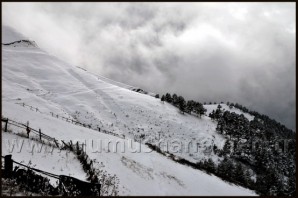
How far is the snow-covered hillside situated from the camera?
27.5m

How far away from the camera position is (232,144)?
10806 cm

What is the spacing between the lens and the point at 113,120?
93562mm

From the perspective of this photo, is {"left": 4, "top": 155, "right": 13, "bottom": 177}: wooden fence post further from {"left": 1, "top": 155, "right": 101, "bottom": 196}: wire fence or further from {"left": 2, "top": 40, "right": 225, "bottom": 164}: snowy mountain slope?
{"left": 2, "top": 40, "right": 225, "bottom": 164}: snowy mountain slope

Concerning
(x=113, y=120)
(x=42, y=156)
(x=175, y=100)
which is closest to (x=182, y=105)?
(x=175, y=100)

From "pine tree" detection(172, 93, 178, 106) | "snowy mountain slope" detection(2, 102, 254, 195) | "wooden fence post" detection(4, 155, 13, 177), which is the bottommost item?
"snowy mountain slope" detection(2, 102, 254, 195)

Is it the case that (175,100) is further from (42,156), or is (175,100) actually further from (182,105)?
(42,156)

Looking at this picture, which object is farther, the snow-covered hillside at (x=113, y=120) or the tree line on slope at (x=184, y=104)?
the tree line on slope at (x=184, y=104)

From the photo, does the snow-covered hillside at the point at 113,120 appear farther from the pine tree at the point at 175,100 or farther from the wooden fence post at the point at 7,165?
the wooden fence post at the point at 7,165

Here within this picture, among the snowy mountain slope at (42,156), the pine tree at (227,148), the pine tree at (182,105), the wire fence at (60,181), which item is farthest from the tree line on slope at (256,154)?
the wire fence at (60,181)

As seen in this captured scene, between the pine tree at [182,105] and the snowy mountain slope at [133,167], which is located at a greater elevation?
the pine tree at [182,105]

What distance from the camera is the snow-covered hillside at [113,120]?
27.5m

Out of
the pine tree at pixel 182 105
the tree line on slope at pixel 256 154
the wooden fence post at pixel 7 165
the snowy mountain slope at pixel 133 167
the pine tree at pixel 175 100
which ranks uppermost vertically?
the pine tree at pixel 175 100

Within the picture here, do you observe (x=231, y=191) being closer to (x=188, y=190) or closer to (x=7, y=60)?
(x=188, y=190)

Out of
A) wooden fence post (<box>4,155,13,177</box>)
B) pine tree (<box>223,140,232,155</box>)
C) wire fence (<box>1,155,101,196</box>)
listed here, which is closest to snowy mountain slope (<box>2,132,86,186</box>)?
wire fence (<box>1,155,101,196</box>)
